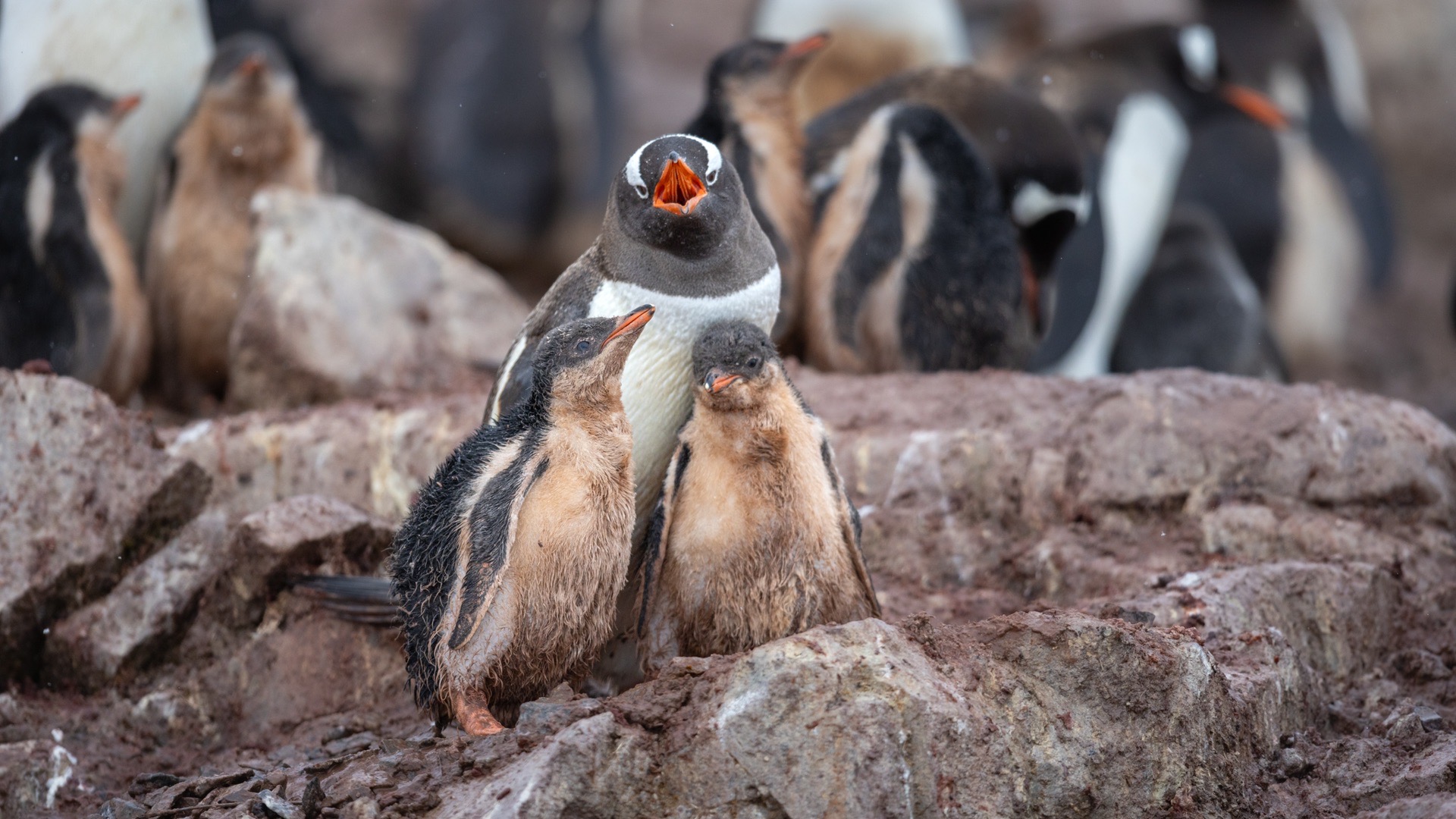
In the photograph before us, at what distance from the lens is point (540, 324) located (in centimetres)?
411

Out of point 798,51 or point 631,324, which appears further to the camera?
point 798,51

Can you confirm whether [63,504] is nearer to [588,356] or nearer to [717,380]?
[588,356]

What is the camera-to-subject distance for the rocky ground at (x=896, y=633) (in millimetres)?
2953

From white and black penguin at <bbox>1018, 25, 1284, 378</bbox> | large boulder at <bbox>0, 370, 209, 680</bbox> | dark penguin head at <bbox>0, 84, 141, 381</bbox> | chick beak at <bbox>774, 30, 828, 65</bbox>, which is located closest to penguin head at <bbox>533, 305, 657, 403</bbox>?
large boulder at <bbox>0, 370, 209, 680</bbox>

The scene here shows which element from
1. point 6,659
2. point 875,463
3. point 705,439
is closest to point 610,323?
point 705,439

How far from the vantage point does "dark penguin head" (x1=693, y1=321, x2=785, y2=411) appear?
361 cm

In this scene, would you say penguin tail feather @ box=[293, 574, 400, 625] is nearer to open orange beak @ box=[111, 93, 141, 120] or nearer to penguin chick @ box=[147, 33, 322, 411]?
penguin chick @ box=[147, 33, 322, 411]

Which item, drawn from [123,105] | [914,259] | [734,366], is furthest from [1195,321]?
[123,105]

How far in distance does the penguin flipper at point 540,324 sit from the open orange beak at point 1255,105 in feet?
18.2

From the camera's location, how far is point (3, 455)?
4.20m

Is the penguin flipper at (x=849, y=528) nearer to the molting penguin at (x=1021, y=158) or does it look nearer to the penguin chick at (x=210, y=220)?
the molting penguin at (x=1021, y=158)

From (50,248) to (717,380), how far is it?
345 cm

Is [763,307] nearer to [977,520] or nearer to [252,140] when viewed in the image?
[977,520]

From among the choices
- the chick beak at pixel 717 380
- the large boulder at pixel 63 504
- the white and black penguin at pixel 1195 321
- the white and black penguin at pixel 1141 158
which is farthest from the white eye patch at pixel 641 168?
the white and black penguin at pixel 1195 321
